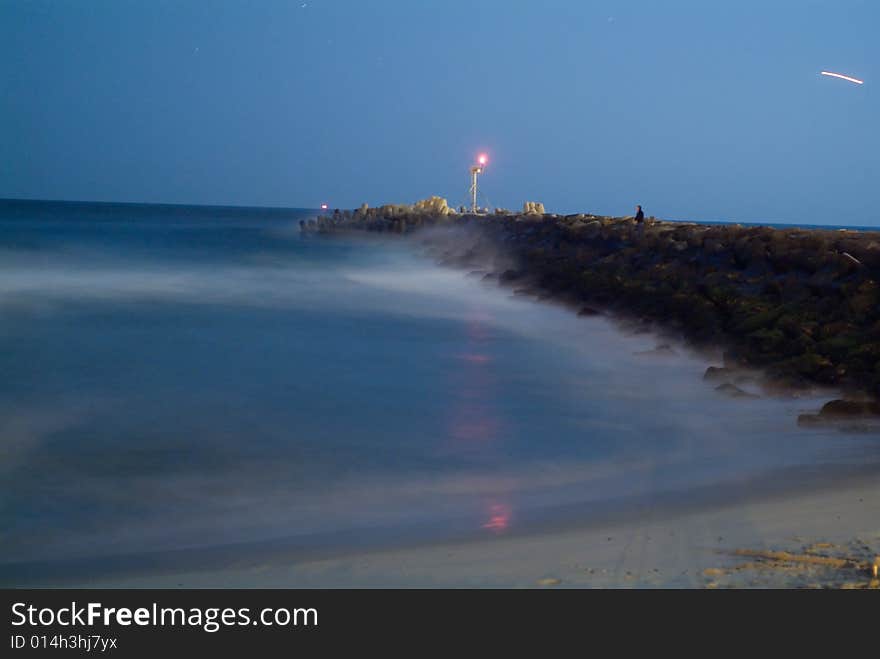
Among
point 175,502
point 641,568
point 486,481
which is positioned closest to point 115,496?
point 175,502

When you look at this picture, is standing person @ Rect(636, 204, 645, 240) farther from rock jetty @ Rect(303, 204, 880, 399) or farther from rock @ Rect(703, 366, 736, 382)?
rock @ Rect(703, 366, 736, 382)

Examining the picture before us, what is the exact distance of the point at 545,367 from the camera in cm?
962

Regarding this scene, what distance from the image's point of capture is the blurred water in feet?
16.5

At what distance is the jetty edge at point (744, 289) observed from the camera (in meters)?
7.98

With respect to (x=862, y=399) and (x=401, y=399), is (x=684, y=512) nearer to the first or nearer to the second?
(x=862, y=399)

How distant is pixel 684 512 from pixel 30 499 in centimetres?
355

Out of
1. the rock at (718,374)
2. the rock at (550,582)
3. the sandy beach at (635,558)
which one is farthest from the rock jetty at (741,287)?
the rock at (550,582)

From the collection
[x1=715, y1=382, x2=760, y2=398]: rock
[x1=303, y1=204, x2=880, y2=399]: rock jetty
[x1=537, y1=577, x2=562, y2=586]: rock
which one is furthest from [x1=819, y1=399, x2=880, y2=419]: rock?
[x1=537, y1=577, x2=562, y2=586]: rock

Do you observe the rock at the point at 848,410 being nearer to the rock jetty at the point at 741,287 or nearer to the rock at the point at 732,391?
the rock jetty at the point at 741,287

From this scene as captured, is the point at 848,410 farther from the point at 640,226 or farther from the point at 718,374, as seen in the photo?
the point at 640,226

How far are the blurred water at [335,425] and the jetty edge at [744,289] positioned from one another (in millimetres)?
533

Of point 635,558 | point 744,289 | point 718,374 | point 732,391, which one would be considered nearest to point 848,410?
point 732,391

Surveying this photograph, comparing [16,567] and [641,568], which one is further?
[16,567]

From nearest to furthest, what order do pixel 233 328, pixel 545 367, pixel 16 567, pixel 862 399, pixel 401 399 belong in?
pixel 16 567, pixel 862 399, pixel 401 399, pixel 545 367, pixel 233 328
